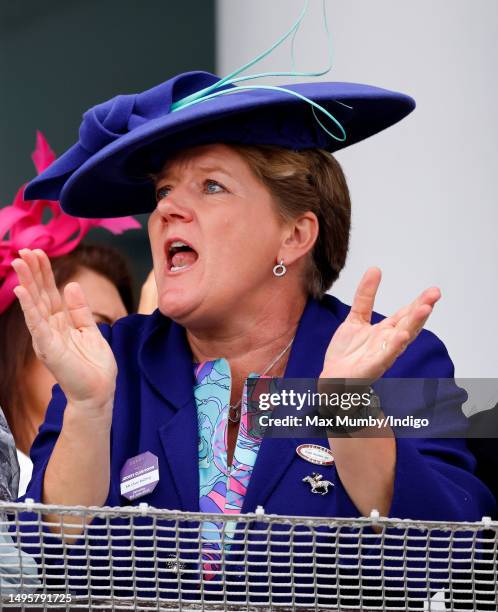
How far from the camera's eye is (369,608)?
1.84 meters

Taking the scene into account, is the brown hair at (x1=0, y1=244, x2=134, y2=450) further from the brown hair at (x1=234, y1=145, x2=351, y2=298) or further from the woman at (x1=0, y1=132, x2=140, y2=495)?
the brown hair at (x1=234, y1=145, x2=351, y2=298)

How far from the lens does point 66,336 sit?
233 centimetres

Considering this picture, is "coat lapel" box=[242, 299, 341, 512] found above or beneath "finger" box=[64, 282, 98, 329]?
beneath

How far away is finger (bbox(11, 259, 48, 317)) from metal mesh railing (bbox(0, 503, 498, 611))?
379 millimetres

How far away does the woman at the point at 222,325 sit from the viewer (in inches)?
88.6

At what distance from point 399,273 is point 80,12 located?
2231 mm

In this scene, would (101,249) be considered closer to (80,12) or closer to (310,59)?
(310,59)

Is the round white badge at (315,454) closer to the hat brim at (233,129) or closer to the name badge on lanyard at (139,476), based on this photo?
the name badge on lanyard at (139,476)

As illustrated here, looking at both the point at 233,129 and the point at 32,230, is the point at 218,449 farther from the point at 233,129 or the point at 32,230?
the point at 32,230

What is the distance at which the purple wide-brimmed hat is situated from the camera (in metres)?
2.47

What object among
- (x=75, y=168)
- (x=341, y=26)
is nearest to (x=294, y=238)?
(x=75, y=168)

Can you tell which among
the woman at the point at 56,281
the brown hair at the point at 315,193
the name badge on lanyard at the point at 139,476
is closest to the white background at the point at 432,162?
the woman at the point at 56,281

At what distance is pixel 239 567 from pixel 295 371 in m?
0.50

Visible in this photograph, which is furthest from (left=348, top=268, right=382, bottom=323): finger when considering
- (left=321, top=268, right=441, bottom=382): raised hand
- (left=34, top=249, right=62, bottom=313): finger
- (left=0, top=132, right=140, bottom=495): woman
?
(left=0, top=132, right=140, bottom=495): woman
